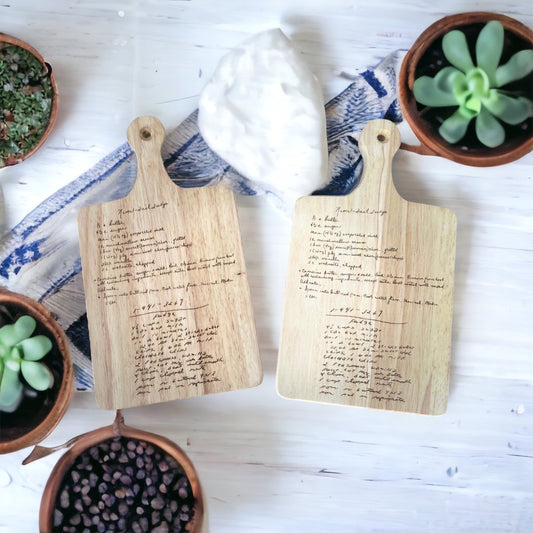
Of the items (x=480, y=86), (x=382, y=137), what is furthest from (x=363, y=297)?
(x=480, y=86)

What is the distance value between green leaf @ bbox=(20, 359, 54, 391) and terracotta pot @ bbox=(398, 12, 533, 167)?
2.22 feet

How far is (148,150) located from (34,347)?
0.36 metres

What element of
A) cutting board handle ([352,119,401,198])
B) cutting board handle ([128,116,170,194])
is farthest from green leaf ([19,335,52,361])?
cutting board handle ([352,119,401,198])

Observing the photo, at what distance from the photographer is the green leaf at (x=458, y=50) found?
821 millimetres

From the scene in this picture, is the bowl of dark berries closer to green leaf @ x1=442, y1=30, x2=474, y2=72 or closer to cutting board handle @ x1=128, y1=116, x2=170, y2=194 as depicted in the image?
cutting board handle @ x1=128, y1=116, x2=170, y2=194

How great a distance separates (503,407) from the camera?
97cm

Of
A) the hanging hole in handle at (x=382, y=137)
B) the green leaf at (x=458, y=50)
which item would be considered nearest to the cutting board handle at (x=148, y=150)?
the hanging hole in handle at (x=382, y=137)

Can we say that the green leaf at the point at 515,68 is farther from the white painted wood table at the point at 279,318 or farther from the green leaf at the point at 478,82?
the white painted wood table at the point at 279,318

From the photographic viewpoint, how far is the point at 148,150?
0.90 meters

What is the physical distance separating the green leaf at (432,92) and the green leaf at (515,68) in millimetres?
70

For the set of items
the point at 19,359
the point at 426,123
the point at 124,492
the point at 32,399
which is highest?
the point at 426,123

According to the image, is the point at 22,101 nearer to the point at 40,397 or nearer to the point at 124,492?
the point at 40,397

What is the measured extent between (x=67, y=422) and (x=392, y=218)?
2.19 feet

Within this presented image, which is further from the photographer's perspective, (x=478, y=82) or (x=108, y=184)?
(x=108, y=184)
